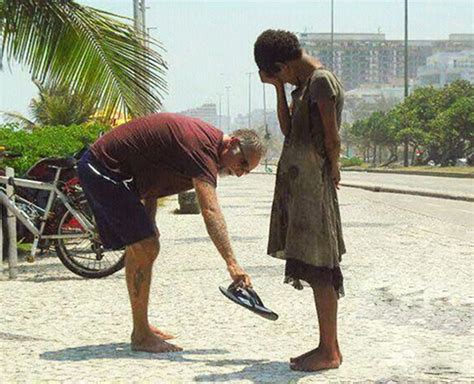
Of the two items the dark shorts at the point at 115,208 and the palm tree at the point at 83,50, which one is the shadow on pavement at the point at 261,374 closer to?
the dark shorts at the point at 115,208

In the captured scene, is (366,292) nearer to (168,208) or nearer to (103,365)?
(103,365)

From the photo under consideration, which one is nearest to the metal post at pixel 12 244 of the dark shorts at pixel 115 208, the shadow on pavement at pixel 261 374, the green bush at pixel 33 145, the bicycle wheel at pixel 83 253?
the bicycle wheel at pixel 83 253

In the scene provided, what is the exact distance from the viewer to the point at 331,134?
521 cm

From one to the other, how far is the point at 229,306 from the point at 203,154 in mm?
2376

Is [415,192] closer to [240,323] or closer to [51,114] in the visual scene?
[51,114]

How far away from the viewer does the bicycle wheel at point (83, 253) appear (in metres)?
9.22

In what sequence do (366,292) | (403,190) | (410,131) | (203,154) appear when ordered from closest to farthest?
(203,154) → (366,292) → (403,190) → (410,131)

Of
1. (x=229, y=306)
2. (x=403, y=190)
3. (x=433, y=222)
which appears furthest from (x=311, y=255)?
(x=403, y=190)

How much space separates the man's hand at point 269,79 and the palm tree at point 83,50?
5.39 metres

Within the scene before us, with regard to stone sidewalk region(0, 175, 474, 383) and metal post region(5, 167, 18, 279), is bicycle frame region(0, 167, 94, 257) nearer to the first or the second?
metal post region(5, 167, 18, 279)

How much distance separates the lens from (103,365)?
220 inches

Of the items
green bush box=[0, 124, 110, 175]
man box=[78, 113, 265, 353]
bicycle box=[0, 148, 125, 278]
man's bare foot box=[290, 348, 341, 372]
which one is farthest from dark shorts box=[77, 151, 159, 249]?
green bush box=[0, 124, 110, 175]

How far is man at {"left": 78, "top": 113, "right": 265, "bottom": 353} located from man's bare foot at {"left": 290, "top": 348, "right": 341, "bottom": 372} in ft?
2.55

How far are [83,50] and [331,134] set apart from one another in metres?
5.97
